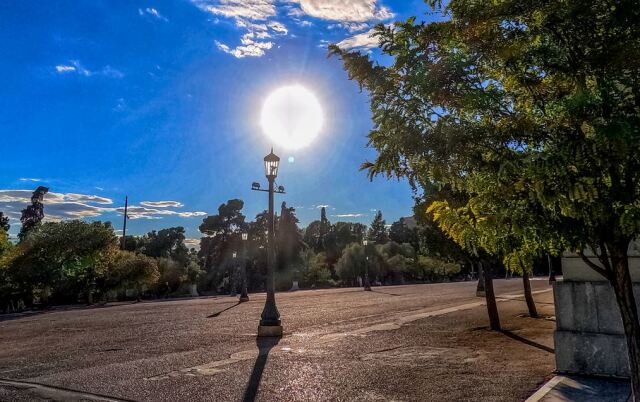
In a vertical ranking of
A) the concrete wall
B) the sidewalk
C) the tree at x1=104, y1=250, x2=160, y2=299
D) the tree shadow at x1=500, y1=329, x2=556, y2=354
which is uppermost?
the tree at x1=104, y1=250, x2=160, y2=299

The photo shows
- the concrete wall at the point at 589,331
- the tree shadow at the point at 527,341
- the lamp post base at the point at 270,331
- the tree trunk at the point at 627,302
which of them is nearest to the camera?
the tree trunk at the point at 627,302

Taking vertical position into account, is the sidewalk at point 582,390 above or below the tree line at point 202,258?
below

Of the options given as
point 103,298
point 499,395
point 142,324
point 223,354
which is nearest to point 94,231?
point 103,298

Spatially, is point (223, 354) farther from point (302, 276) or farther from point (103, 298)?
point (302, 276)

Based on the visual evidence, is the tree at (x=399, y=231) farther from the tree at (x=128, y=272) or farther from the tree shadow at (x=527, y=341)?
the tree shadow at (x=527, y=341)

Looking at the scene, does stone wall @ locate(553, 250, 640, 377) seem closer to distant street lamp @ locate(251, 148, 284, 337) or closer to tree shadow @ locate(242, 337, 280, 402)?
tree shadow @ locate(242, 337, 280, 402)

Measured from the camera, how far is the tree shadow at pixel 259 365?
252 inches

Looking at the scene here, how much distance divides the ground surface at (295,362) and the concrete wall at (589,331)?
571 mm

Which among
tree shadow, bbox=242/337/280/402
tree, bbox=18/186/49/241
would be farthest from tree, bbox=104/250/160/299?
tree, bbox=18/186/49/241

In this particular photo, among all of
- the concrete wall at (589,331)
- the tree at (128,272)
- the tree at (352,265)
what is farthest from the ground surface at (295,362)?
the tree at (352,265)

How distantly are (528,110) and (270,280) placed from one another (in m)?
10.5

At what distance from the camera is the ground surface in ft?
21.2

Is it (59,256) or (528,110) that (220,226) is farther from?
(528,110)

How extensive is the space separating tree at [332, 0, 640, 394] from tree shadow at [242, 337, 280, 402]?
14.0 ft
